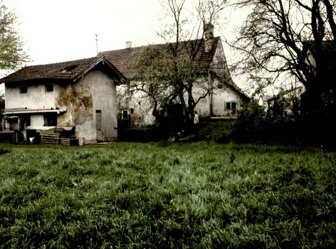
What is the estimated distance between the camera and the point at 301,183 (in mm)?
6727

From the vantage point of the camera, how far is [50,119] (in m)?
28.1

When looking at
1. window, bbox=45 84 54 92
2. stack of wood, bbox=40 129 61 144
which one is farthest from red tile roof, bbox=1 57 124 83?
stack of wood, bbox=40 129 61 144

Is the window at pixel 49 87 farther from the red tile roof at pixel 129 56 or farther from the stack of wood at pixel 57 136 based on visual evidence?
the red tile roof at pixel 129 56

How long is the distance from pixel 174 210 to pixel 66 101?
2361 cm

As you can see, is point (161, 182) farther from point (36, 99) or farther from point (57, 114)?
point (36, 99)

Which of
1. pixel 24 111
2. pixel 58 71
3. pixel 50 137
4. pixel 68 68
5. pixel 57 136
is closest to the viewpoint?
pixel 57 136

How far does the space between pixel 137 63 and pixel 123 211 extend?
20.6m

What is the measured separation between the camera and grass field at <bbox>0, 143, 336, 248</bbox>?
4.20 metres

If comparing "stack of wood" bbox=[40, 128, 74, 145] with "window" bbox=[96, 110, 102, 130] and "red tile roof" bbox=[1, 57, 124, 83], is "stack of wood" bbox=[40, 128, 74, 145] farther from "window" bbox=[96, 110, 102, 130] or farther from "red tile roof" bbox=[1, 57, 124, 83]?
"red tile roof" bbox=[1, 57, 124, 83]

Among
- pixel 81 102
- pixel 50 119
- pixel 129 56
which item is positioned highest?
pixel 129 56

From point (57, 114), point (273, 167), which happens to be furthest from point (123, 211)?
point (57, 114)

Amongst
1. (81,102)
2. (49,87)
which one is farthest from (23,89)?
(81,102)

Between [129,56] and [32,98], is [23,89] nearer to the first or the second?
[32,98]

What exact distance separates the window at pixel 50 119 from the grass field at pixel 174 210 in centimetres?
1999
